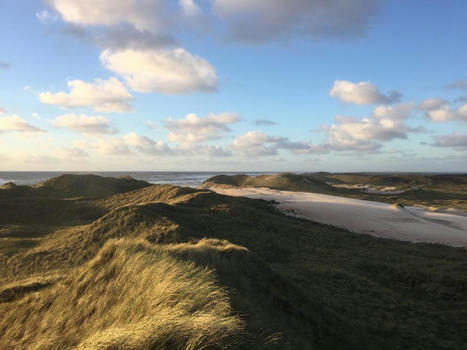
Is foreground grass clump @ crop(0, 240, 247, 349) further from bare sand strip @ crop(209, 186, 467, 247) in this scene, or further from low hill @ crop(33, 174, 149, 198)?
low hill @ crop(33, 174, 149, 198)

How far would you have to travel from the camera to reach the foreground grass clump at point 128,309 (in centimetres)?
412

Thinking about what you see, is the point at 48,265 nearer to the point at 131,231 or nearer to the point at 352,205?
the point at 131,231

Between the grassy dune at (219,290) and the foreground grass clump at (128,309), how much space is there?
2cm

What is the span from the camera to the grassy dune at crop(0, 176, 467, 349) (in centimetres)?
489

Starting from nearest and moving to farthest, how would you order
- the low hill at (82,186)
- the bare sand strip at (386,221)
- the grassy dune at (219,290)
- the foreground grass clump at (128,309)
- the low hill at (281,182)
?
the foreground grass clump at (128,309)
the grassy dune at (219,290)
the bare sand strip at (386,221)
the low hill at (82,186)
the low hill at (281,182)

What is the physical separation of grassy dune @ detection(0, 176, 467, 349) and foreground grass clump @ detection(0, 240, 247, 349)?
0.02m

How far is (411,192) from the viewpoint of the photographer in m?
77.4

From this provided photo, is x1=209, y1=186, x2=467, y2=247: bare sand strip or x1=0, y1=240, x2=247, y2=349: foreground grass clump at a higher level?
x1=0, y1=240, x2=247, y2=349: foreground grass clump

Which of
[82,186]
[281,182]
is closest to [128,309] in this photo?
[82,186]

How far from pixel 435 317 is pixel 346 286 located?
9.99ft

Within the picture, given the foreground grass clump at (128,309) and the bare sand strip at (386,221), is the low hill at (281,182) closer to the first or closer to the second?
the bare sand strip at (386,221)

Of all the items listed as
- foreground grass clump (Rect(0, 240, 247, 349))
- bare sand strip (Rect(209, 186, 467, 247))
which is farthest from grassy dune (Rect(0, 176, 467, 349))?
bare sand strip (Rect(209, 186, 467, 247))

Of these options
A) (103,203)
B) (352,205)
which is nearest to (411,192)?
(352,205)

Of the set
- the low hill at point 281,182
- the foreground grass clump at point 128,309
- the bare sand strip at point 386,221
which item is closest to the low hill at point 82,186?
the low hill at point 281,182
